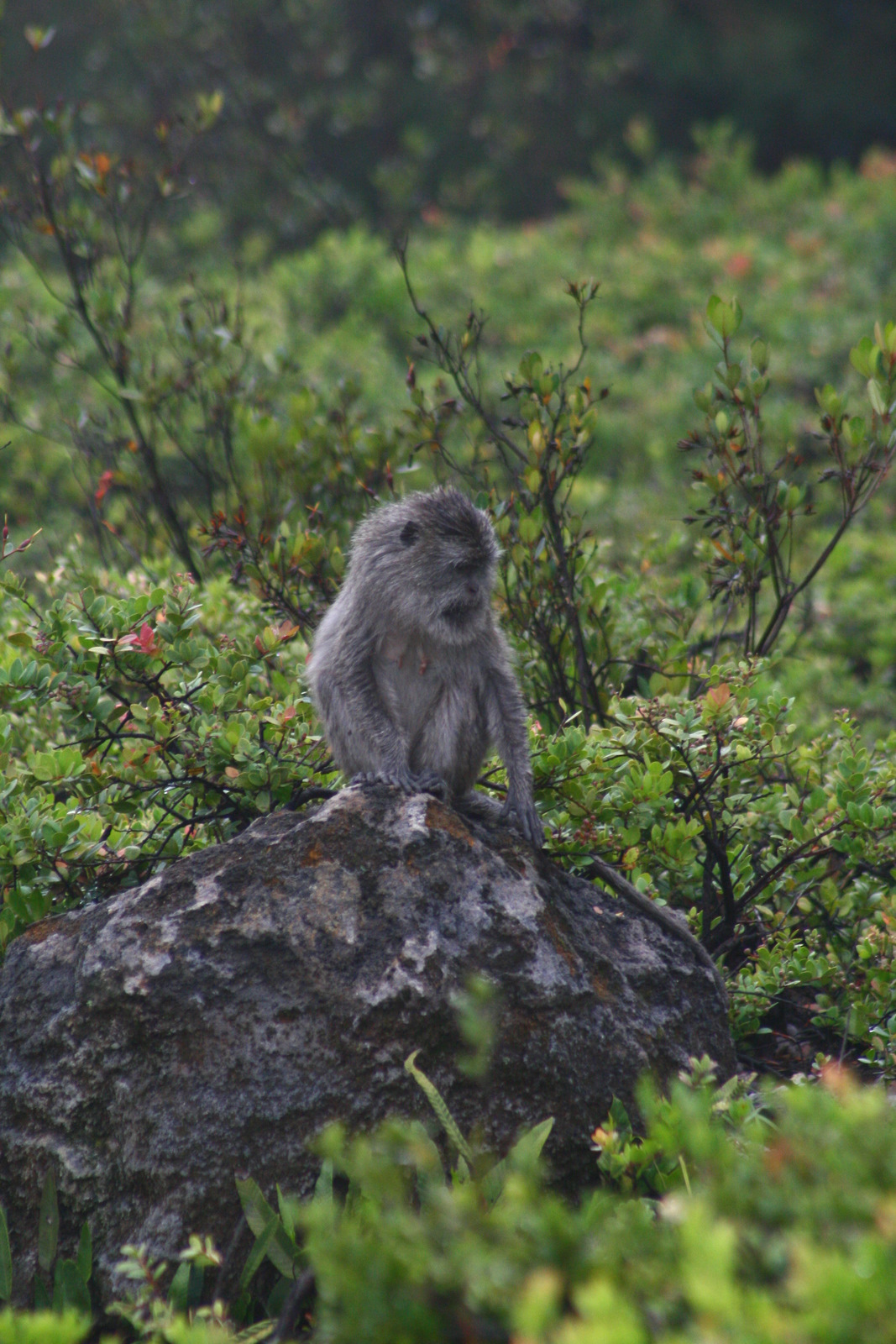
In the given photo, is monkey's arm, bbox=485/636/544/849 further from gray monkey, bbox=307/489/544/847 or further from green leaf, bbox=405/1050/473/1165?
green leaf, bbox=405/1050/473/1165

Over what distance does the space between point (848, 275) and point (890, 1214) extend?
15.2m

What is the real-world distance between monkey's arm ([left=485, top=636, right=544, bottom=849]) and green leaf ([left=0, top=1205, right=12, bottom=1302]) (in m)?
2.04

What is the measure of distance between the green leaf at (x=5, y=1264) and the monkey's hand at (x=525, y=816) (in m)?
2.03

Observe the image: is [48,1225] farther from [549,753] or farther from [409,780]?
[549,753]

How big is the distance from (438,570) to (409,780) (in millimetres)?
868

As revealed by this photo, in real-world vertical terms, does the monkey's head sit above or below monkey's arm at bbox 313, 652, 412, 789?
above

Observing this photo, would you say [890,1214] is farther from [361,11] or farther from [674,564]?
[361,11]

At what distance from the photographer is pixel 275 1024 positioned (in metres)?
3.48

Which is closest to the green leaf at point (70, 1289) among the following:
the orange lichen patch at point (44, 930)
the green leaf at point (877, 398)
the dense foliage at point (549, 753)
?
the dense foliage at point (549, 753)

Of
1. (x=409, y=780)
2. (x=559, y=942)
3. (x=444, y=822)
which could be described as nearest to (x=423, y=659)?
(x=409, y=780)

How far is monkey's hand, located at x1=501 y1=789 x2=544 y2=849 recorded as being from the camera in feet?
13.8

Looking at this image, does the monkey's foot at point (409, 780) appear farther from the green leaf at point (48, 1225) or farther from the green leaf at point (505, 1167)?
the green leaf at point (48, 1225)

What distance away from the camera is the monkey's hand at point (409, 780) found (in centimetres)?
430

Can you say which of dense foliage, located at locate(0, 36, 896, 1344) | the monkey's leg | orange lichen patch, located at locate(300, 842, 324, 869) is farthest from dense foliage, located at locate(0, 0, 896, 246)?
orange lichen patch, located at locate(300, 842, 324, 869)
